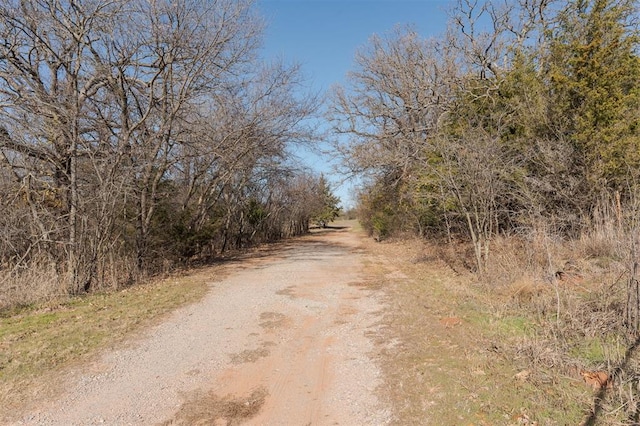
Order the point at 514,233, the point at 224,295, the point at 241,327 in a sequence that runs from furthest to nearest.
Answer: the point at 514,233, the point at 224,295, the point at 241,327

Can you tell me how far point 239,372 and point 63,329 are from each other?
3274 mm

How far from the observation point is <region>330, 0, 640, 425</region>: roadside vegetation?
3.72 metres

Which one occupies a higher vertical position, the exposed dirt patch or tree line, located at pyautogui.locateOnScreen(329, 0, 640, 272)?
tree line, located at pyautogui.locateOnScreen(329, 0, 640, 272)

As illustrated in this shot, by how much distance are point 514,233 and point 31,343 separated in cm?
1117

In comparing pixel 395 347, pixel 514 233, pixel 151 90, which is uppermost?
pixel 151 90

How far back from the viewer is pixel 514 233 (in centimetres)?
1125

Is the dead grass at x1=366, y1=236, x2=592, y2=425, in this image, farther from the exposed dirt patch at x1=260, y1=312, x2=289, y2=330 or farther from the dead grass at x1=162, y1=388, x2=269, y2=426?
the exposed dirt patch at x1=260, y1=312, x2=289, y2=330

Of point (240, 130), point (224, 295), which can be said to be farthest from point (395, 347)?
point (240, 130)

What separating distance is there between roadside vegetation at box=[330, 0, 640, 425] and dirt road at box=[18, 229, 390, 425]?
0.62 meters

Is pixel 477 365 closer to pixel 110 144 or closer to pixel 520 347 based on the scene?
pixel 520 347

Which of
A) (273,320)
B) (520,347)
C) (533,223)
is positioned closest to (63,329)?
(273,320)

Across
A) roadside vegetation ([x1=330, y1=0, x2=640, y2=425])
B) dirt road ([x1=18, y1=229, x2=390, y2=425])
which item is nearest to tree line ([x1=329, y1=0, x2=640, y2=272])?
roadside vegetation ([x1=330, y1=0, x2=640, y2=425])

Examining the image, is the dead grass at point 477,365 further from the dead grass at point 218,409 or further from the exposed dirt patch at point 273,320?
the exposed dirt patch at point 273,320

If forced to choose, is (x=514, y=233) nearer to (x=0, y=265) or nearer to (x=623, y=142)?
(x=623, y=142)
